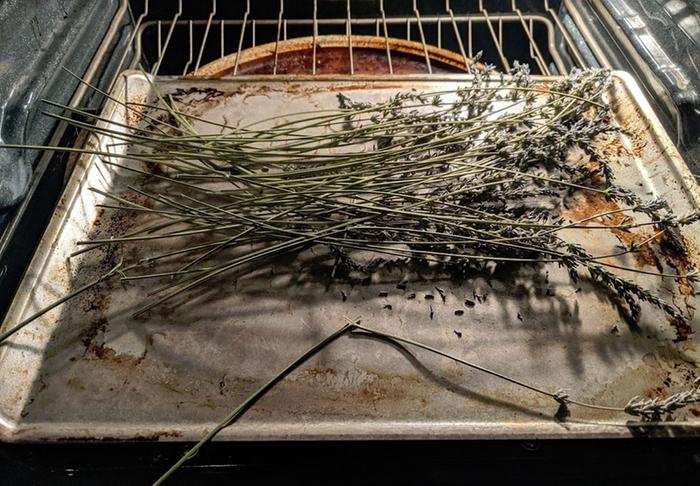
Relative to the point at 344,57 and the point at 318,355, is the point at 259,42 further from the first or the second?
the point at 318,355

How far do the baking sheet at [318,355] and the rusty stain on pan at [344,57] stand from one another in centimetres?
79

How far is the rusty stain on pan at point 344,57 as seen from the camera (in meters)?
1.59

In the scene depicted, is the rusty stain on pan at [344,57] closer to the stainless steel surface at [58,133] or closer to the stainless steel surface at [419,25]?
the stainless steel surface at [419,25]

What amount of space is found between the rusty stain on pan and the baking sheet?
79 cm

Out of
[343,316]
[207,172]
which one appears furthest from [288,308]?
[207,172]

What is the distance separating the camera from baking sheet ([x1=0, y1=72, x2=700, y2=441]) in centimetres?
81

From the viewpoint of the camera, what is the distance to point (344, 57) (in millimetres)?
1624

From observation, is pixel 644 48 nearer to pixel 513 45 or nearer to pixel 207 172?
pixel 513 45

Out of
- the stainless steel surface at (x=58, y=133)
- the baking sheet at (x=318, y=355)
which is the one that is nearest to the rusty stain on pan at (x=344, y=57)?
the stainless steel surface at (x=58, y=133)

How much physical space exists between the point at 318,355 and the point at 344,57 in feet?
3.70

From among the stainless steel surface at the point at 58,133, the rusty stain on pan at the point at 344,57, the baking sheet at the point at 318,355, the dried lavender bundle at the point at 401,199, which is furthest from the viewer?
the rusty stain on pan at the point at 344,57

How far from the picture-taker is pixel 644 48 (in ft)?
4.51

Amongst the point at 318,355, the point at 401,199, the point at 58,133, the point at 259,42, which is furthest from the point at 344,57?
the point at 318,355

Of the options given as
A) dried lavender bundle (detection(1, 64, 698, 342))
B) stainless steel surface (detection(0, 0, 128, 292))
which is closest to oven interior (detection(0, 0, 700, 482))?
stainless steel surface (detection(0, 0, 128, 292))
